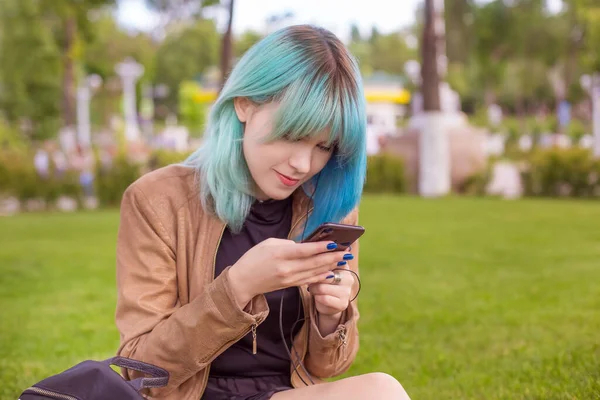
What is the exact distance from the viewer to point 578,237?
376 inches

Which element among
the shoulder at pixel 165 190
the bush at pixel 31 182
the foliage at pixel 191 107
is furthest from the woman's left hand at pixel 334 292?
the foliage at pixel 191 107

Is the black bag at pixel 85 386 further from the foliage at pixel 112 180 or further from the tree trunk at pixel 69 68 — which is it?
the tree trunk at pixel 69 68

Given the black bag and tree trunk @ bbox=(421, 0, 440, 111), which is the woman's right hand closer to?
the black bag

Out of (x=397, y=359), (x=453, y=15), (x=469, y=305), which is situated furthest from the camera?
(x=453, y=15)

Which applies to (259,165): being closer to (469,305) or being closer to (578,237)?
(469,305)

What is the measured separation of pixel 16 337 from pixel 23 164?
1069 centimetres

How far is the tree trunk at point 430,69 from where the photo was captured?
1769cm

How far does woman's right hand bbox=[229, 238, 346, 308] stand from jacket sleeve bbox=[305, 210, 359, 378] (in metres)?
0.32

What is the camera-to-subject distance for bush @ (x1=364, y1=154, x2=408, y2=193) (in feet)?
55.5

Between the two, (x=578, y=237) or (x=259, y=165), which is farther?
(x=578, y=237)

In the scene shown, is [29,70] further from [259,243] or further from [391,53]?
[391,53]

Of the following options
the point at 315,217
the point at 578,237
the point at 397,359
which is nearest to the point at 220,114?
the point at 315,217

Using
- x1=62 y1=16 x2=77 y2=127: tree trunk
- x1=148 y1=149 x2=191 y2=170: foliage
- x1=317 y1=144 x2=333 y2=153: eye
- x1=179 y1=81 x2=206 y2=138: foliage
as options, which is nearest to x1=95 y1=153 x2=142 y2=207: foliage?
x1=148 y1=149 x2=191 y2=170: foliage

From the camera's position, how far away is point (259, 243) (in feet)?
6.68
